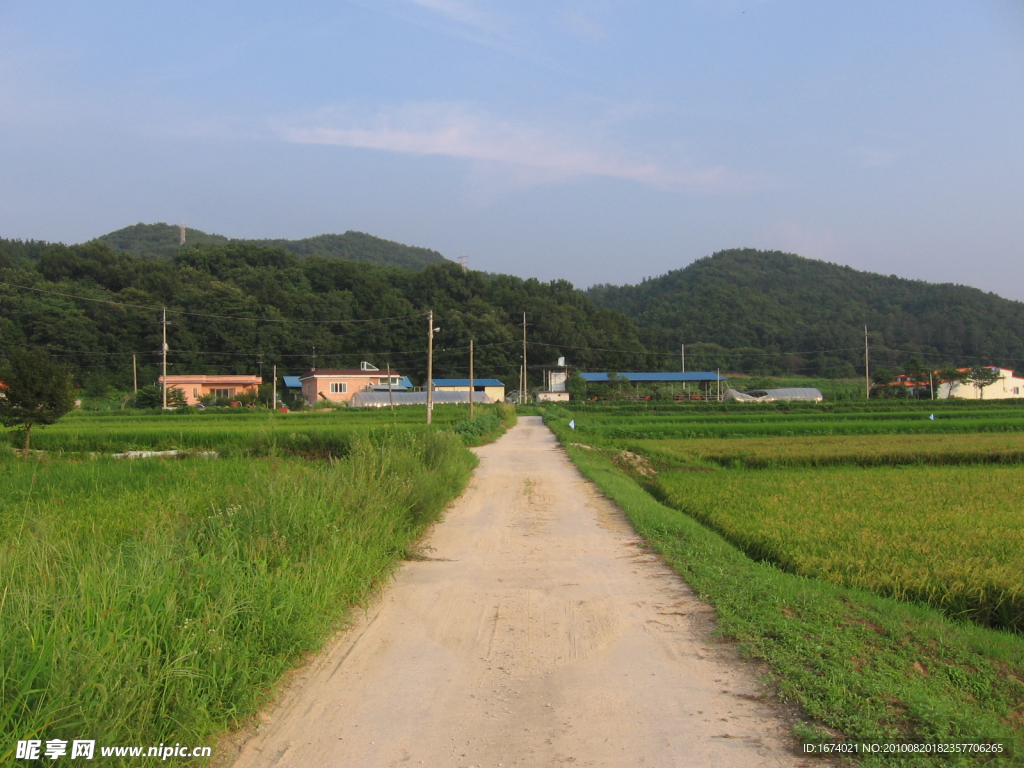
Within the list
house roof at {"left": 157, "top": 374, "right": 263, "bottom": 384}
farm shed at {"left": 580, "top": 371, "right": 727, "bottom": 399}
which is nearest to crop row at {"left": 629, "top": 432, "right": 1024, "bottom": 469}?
farm shed at {"left": 580, "top": 371, "right": 727, "bottom": 399}

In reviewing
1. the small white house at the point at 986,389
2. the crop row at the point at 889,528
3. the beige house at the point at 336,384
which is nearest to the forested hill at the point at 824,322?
the small white house at the point at 986,389

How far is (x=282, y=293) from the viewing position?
83375 mm

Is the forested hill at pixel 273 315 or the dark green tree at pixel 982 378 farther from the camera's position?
the dark green tree at pixel 982 378

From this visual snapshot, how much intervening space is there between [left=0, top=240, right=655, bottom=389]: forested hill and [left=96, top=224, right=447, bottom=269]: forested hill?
29.7 meters

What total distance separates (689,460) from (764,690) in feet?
63.6

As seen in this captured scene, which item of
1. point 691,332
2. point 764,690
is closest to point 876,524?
point 764,690

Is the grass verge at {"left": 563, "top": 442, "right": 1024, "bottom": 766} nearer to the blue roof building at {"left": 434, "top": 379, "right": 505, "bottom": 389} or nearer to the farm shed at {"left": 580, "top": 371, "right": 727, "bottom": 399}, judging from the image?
the farm shed at {"left": 580, "top": 371, "right": 727, "bottom": 399}

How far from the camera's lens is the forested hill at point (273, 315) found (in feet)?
217

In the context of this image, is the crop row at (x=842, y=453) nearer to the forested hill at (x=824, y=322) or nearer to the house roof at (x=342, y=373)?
the house roof at (x=342, y=373)

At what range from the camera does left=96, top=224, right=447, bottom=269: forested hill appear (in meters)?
128

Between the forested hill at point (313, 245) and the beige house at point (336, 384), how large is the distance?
5312 centimetres

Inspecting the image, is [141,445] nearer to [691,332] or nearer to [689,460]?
[689,460]

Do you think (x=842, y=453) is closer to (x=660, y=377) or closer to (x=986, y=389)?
(x=660, y=377)

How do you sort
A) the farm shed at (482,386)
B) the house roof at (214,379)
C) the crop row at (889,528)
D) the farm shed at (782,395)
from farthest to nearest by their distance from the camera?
the farm shed at (482,386)
the farm shed at (782,395)
the house roof at (214,379)
the crop row at (889,528)
